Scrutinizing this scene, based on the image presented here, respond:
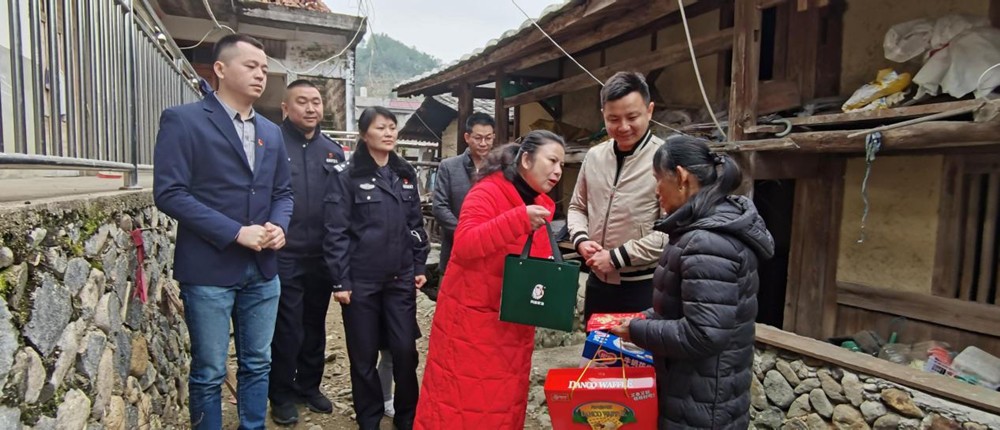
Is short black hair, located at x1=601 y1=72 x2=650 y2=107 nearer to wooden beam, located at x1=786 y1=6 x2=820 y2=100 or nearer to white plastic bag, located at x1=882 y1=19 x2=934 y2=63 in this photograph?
white plastic bag, located at x1=882 y1=19 x2=934 y2=63

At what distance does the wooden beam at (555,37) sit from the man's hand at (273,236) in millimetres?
3287

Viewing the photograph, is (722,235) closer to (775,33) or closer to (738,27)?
(738,27)

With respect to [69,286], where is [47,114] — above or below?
above

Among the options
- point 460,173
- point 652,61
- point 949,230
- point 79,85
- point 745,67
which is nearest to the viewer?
point 79,85

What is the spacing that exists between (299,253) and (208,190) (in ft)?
3.74

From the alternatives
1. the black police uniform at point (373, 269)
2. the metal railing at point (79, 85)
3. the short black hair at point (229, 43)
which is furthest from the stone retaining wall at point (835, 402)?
the metal railing at point (79, 85)

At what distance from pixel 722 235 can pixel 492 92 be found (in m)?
8.02

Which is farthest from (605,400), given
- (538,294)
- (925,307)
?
(925,307)

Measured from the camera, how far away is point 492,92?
30.8 ft

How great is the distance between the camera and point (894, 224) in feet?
14.1

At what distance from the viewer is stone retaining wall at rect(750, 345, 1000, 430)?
2.82 m

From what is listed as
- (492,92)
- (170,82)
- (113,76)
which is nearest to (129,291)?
(113,76)

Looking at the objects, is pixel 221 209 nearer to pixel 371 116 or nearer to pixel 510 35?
pixel 371 116

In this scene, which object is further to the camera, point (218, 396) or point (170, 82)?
point (170, 82)
